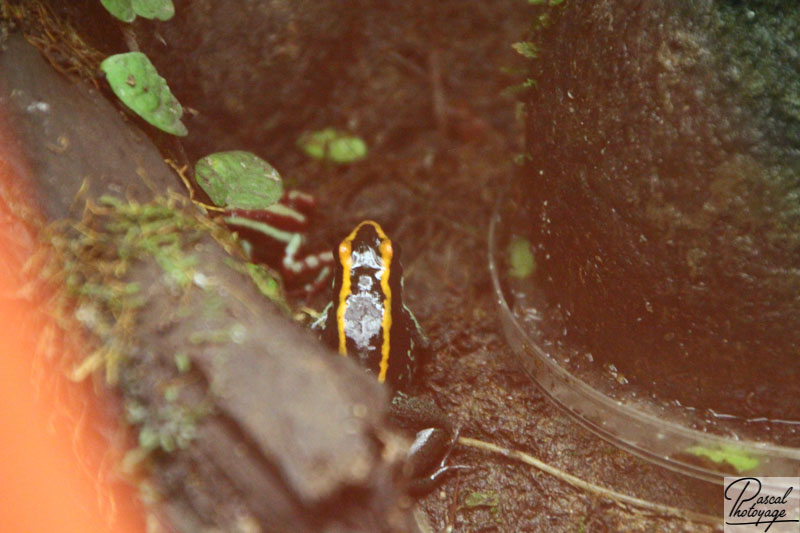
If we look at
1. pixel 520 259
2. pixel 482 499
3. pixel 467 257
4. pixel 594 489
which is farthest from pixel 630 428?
pixel 467 257

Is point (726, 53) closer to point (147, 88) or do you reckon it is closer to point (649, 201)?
point (649, 201)

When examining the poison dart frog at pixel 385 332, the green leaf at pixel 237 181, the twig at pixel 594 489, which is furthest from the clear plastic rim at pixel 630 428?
the green leaf at pixel 237 181

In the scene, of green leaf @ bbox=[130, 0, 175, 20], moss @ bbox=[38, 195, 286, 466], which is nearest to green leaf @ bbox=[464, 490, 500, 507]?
moss @ bbox=[38, 195, 286, 466]

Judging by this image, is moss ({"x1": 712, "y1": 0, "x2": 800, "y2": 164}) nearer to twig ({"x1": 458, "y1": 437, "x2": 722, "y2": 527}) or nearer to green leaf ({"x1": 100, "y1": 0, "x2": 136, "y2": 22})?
twig ({"x1": 458, "y1": 437, "x2": 722, "y2": 527})

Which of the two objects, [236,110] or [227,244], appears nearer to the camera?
[227,244]

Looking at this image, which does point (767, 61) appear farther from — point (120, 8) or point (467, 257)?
point (120, 8)

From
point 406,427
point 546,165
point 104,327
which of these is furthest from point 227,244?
point 546,165

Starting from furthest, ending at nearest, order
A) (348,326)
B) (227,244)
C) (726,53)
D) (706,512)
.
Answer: (348,326), (706,512), (227,244), (726,53)
